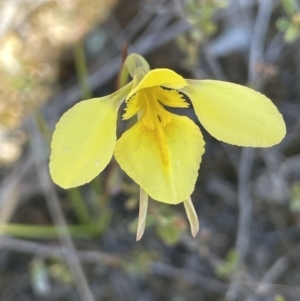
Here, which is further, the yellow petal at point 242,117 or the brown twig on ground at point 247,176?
the brown twig on ground at point 247,176

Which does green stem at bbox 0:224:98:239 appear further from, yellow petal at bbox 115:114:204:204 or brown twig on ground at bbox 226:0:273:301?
yellow petal at bbox 115:114:204:204

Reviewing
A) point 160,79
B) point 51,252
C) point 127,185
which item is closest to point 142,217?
point 160,79

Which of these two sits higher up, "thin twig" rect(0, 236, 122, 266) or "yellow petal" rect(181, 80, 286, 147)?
"yellow petal" rect(181, 80, 286, 147)

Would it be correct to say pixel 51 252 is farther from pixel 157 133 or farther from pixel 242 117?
pixel 242 117

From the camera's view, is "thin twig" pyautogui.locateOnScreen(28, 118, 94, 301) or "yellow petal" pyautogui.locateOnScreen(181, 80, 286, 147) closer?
"yellow petal" pyautogui.locateOnScreen(181, 80, 286, 147)

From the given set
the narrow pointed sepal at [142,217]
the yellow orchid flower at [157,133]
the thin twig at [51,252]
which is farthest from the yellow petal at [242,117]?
the thin twig at [51,252]

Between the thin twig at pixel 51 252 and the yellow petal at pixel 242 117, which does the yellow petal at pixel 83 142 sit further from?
the thin twig at pixel 51 252

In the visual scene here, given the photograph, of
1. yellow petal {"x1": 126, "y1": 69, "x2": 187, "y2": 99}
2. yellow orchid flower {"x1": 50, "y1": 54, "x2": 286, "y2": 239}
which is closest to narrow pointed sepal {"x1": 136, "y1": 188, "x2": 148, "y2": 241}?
yellow orchid flower {"x1": 50, "y1": 54, "x2": 286, "y2": 239}

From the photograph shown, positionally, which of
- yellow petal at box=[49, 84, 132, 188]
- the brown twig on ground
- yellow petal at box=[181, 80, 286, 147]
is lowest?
the brown twig on ground
